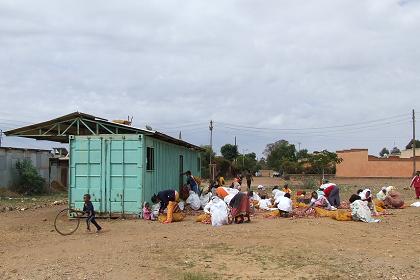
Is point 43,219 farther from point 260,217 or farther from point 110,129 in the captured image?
point 260,217

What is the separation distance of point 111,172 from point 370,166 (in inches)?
1813

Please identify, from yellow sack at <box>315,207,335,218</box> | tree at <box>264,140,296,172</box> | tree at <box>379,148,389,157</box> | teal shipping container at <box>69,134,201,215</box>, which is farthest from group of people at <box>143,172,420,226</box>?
tree at <box>379,148,389,157</box>

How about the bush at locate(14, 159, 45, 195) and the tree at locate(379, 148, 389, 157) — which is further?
the tree at locate(379, 148, 389, 157)

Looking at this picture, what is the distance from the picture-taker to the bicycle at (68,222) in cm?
1335

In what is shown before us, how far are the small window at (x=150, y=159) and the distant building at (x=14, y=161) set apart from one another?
15553mm

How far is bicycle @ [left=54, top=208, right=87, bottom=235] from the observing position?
526 inches

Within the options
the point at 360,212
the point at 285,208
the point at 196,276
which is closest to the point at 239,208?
the point at 285,208

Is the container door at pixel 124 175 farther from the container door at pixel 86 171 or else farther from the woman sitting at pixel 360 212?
the woman sitting at pixel 360 212

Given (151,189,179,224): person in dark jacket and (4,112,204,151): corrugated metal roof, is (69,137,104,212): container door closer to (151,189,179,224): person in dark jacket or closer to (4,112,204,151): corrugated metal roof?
(4,112,204,151): corrugated metal roof

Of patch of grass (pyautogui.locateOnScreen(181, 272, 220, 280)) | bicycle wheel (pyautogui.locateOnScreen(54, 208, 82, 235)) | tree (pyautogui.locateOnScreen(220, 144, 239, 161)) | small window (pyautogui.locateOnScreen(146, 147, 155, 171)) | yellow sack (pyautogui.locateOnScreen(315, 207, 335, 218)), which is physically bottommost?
patch of grass (pyautogui.locateOnScreen(181, 272, 220, 280))

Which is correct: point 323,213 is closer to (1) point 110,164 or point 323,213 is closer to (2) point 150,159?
(2) point 150,159

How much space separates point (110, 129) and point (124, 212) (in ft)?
9.28

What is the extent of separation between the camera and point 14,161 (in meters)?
30.7

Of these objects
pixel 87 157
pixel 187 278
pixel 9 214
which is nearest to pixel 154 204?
pixel 87 157
